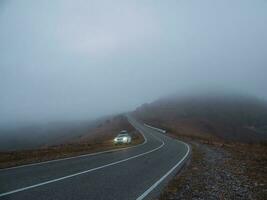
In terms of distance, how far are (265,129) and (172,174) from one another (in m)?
109

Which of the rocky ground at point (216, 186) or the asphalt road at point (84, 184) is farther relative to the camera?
the rocky ground at point (216, 186)

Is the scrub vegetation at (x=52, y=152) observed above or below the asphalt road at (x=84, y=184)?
below

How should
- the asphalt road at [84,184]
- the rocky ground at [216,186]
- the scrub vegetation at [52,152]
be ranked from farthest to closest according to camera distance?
the scrub vegetation at [52,152] → the rocky ground at [216,186] → the asphalt road at [84,184]

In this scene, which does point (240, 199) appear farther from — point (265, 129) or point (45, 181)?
point (265, 129)

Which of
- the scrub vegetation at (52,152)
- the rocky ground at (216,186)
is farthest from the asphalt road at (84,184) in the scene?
the scrub vegetation at (52,152)

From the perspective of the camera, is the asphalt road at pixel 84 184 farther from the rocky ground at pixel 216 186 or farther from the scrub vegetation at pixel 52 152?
the scrub vegetation at pixel 52 152

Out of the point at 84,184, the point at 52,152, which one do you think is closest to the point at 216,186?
the point at 84,184

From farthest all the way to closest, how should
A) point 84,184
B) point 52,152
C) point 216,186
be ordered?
1. point 52,152
2. point 216,186
3. point 84,184

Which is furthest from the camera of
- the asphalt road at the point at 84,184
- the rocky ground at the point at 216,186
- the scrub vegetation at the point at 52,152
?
the scrub vegetation at the point at 52,152

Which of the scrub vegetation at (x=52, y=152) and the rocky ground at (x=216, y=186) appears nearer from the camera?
the rocky ground at (x=216, y=186)

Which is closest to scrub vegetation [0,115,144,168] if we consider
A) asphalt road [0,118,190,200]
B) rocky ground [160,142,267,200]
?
asphalt road [0,118,190,200]

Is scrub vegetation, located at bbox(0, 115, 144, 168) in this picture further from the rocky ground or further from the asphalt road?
the rocky ground

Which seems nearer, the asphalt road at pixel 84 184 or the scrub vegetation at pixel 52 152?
the asphalt road at pixel 84 184

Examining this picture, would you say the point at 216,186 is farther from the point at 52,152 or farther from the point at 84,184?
the point at 52,152
